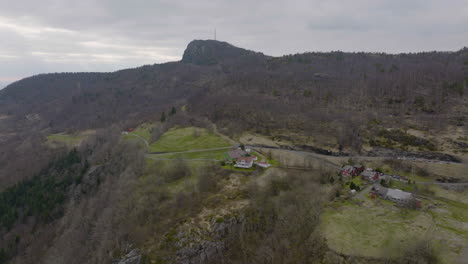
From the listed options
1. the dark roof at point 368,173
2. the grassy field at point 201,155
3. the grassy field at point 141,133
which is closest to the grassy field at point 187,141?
the grassy field at point 201,155

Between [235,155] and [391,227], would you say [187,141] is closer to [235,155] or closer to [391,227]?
[235,155]

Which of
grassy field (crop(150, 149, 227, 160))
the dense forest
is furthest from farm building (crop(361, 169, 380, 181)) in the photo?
grassy field (crop(150, 149, 227, 160))

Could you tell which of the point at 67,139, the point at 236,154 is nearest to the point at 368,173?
the point at 236,154

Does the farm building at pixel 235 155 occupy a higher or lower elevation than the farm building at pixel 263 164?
higher

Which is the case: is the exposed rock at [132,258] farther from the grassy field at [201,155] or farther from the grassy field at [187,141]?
the grassy field at [187,141]

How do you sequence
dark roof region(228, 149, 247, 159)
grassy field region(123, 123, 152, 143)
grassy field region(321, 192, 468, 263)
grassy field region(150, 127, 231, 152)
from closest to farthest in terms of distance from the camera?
grassy field region(321, 192, 468, 263) < dark roof region(228, 149, 247, 159) < grassy field region(150, 127, 231, 152) < grassy field region(123, 123, 152, 143)

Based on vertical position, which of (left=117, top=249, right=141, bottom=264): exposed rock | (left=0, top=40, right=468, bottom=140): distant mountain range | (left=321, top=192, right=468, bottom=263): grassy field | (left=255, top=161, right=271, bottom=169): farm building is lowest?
(left=117, top=249, right=141, bottom=264): exposed rock

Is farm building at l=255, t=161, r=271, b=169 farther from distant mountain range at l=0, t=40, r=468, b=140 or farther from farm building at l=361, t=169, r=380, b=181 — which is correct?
distant mountain range at l=0, t=40, r=468, b=140
